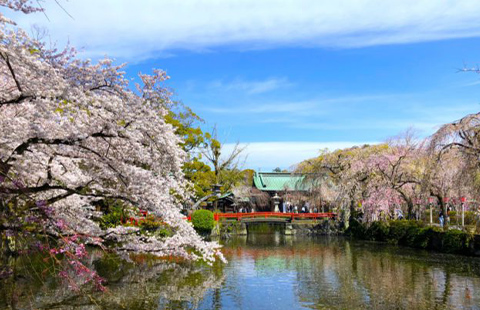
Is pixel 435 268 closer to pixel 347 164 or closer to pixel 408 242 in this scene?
pixel 408 242

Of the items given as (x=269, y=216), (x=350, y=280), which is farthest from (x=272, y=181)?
(x=350, y=280)

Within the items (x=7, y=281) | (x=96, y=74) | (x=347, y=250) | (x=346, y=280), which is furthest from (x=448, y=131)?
(x=7, y=281)

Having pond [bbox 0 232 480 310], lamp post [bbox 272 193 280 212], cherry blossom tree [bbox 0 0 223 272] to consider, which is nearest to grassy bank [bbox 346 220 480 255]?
pond [bbox 0 232 480 310]

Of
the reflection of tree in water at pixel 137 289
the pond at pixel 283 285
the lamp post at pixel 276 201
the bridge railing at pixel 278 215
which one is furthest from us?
the lamp post at pixel 276 201

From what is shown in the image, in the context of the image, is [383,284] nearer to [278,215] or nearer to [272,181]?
[278,215]

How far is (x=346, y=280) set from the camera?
15.4 m

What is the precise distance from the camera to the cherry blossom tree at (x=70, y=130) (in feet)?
21.8

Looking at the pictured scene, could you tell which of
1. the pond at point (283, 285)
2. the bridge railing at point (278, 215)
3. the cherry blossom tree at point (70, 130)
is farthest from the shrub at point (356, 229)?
the cherry blossom tree at point (70, 130)

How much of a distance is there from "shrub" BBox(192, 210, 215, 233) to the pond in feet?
34.6

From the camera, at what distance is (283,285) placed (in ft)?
48.4

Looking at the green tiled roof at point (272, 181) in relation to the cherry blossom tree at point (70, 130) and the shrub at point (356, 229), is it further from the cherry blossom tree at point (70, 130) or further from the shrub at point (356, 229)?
the cherry blossom tree at point (70, 130)

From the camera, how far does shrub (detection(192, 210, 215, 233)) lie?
105ft

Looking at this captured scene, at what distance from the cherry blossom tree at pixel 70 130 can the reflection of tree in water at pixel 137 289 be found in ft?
8.95

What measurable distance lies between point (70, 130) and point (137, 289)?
26.0 feet
